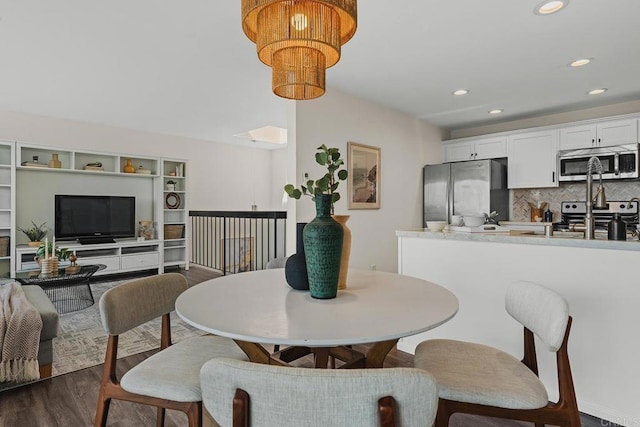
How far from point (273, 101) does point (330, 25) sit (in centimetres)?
300

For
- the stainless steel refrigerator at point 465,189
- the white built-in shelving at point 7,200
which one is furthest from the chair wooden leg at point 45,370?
the stainless steel refrigerator at point 465,189

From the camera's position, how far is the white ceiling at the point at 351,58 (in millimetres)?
2273

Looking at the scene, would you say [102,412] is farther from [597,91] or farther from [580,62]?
[597,91]

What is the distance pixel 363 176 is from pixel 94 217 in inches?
163

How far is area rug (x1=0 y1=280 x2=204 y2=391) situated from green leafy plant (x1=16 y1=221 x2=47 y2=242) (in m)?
1.93

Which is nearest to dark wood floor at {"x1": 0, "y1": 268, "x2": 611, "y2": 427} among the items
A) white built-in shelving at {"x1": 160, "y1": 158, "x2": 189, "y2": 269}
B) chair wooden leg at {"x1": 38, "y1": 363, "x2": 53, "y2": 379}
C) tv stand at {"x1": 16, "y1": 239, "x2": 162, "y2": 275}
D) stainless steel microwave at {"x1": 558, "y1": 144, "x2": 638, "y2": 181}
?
chair wooden leg at {"x1": 38, "y1": 363, "x2": 53, "y2": 379}

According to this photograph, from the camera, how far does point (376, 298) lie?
1338 millimetres

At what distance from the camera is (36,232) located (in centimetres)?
480

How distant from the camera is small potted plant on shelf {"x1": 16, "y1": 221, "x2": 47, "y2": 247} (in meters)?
4.70

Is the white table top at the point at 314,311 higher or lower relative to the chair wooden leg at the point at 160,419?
higher

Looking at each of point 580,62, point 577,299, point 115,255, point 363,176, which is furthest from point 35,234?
point 580,62

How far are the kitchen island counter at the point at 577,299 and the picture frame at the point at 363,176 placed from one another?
5.30ft

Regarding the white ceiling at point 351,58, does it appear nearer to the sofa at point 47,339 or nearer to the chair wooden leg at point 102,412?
the sofa at point 47,339

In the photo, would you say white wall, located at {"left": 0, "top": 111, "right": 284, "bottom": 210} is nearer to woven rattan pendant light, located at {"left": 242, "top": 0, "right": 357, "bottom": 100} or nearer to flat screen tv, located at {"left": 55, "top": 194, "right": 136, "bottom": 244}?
flat screen tv, located at {"left": 55, "top": 194, "right": 136, "bottom": 244}
